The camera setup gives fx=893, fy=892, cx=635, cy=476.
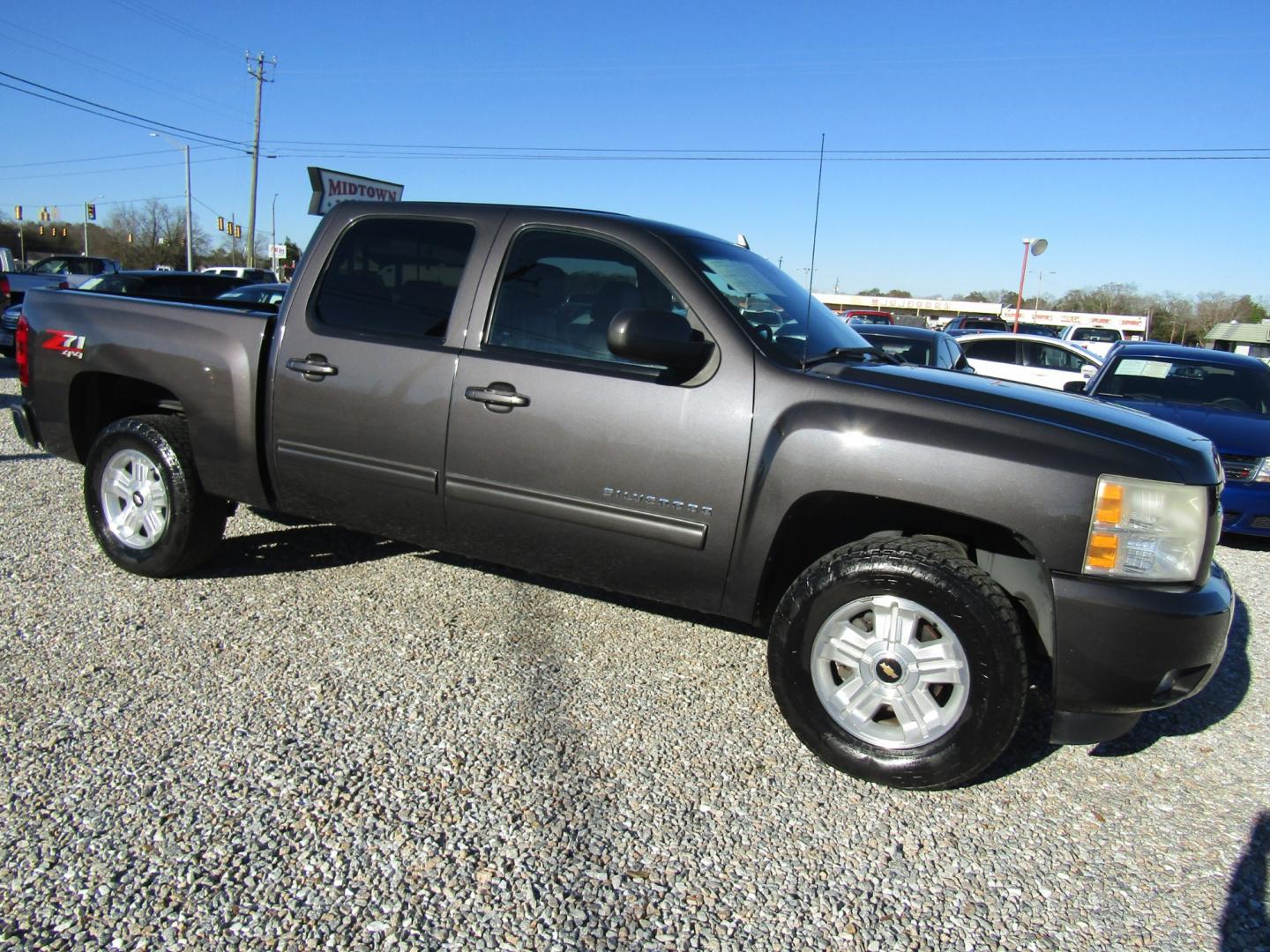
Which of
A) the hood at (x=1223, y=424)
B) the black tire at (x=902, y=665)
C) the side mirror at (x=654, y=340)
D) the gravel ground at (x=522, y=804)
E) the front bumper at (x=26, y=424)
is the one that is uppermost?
the side mirror at (x=654, y=340)

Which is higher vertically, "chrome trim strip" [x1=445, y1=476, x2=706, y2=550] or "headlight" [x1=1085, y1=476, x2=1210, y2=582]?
"headlight" [x1=1085, y1=476, x2=1210, y2=582]

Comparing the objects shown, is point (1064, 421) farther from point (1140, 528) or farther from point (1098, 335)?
point (1098, 335)

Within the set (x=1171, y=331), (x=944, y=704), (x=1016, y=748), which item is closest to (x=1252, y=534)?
(x=1016, y=748)

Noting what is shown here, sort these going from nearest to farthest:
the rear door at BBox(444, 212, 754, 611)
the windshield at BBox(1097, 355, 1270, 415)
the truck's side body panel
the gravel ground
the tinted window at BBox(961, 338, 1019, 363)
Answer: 1. the gravel ground
2. the rear door at BBox(444, 212, 754, 611)
3. the truck's side body panel
4. the windshield at BBox(1097, 355, 1270, 415)
5. the tinted window at BBox(961, 338, 1019, 363)

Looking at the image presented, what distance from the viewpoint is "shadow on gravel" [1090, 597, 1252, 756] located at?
337cm

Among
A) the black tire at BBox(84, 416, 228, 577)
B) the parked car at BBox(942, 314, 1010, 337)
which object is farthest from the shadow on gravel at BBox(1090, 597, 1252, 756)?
the parked car at BBox(942, 314, 1010, 337)

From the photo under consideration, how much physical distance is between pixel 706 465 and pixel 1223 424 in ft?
19.6

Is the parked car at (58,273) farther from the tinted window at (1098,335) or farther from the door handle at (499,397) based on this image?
the tinted window at (1098,335)

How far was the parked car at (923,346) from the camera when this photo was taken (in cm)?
942

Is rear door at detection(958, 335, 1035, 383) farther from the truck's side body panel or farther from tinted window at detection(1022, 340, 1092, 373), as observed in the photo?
the truck's side body panel

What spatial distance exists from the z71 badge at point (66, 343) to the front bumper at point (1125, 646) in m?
4.46

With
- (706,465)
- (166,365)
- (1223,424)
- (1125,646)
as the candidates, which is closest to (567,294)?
(706,465)

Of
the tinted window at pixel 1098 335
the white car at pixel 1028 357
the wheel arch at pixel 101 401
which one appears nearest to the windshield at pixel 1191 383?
the white car at pixel 1028 357

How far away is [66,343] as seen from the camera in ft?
14.6
